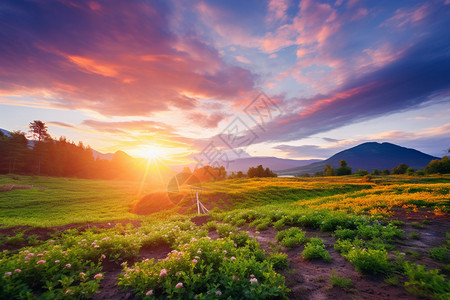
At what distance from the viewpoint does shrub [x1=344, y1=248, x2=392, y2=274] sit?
4297 millimetres

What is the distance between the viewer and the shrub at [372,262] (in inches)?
169

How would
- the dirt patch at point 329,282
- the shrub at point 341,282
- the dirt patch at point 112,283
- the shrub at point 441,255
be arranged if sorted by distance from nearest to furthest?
1. the dirt patch at point 329,282
2. the dirt patch at point 112,283
3. the shrub at point 341,282
4. the shrub at point 441,255

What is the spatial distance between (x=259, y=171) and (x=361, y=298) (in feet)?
235

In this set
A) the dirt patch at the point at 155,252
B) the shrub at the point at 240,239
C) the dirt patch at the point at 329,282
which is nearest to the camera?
the dirt patch at the point at 329,282

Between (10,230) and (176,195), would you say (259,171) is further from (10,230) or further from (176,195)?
(10,230)

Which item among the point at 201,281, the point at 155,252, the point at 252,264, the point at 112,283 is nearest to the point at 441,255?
the point at 252,264

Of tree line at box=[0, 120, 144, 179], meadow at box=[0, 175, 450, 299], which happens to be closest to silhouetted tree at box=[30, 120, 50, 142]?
tree line at box=[0, 120, 144, 179]

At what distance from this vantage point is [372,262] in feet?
14.4

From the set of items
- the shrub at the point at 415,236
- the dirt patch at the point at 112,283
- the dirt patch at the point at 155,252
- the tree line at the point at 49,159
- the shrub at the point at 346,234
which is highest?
the tree line at the point at 49,159

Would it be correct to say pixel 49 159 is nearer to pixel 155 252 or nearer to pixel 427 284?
pixel 155 252

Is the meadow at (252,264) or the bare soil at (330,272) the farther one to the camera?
the bare soil at (330,272)

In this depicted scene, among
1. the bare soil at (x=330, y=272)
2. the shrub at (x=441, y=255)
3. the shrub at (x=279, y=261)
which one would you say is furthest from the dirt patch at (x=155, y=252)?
the shrub at (x=441, y=255)

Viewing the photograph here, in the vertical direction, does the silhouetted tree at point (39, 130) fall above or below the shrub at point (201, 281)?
above

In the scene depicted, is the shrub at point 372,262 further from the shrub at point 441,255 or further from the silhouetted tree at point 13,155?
the silhouetted tree at point 13,155
